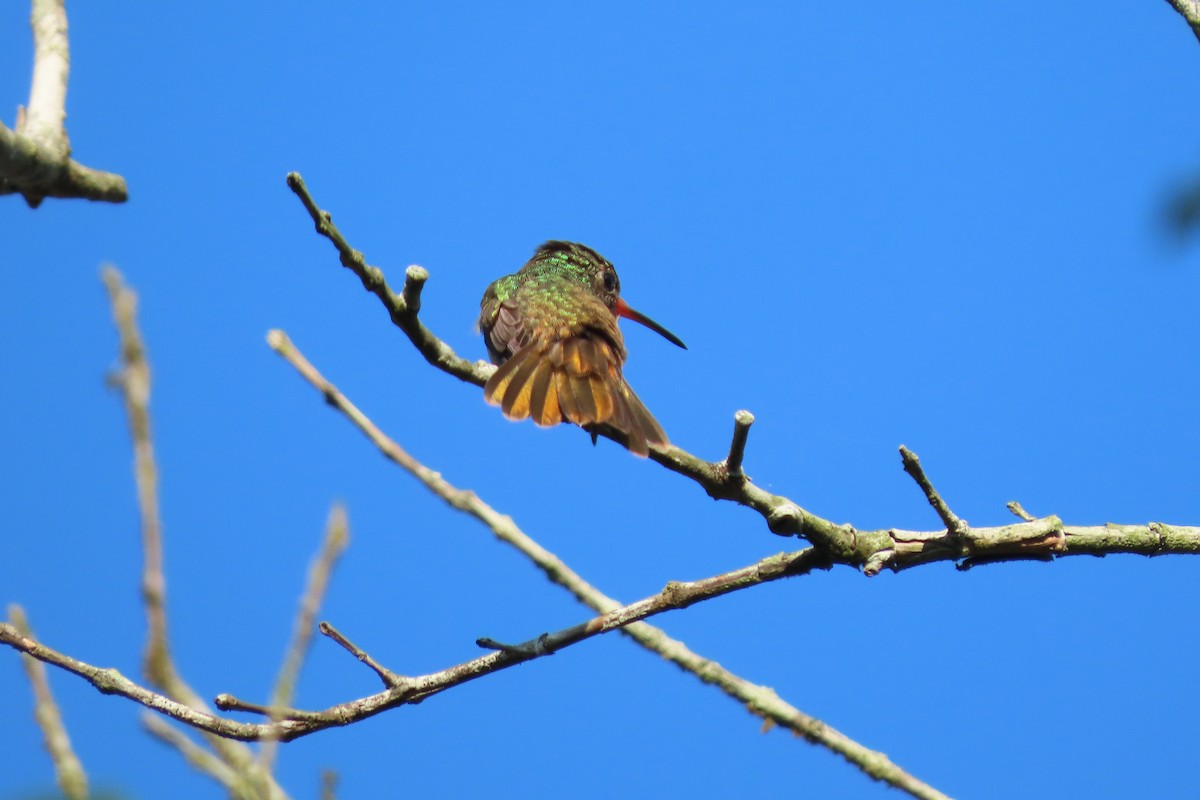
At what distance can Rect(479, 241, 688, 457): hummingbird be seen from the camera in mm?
4520

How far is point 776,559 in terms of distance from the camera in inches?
109

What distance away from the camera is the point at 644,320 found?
7547 mm

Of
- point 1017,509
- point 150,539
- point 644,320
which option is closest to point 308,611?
point 150,539

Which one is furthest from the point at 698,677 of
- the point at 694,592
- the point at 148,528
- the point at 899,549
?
the point at 148,528

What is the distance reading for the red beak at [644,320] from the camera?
23.7ft

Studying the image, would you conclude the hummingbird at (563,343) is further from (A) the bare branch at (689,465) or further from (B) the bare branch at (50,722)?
(B) the bare branch at (50,722)

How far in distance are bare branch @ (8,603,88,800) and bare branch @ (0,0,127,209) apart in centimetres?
98

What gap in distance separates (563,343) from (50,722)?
314 cm

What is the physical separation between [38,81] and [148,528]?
0.93 meters

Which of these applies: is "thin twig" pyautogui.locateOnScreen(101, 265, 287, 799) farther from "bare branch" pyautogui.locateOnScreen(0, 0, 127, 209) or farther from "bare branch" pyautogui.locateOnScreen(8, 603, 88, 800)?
"bare branch" pyautogui.locateOnScreen(0, 0, 127, 209)

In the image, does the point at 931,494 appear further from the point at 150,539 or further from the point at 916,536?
the point at 150,539

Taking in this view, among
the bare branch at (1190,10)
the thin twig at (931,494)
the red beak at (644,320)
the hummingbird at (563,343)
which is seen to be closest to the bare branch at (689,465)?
the thin twig at (931,494)

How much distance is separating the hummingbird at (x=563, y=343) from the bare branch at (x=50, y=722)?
1815 millimetres

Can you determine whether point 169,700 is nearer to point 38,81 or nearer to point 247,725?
point 247,725
